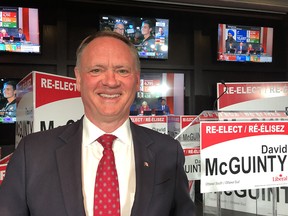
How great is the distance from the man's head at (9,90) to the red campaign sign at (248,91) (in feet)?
8.60

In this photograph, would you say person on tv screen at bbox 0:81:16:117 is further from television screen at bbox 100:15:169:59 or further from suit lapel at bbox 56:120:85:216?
suit lapel at bbox 56:120:85:216

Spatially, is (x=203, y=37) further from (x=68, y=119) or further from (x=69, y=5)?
(x=68, y=119)

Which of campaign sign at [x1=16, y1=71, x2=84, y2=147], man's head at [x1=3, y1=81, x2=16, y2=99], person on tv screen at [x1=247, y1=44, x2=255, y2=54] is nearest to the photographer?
campaign sign at [x1=16, y1=71, x2=84, y2=147]

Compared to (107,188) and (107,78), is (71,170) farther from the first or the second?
(107,78)

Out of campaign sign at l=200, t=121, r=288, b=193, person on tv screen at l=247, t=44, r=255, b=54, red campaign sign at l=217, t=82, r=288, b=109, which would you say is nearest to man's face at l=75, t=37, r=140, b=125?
campaign sign at l=200, t=121, r=288, b=193

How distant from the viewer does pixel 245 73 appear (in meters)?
5.28

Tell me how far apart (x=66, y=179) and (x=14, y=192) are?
0.16m

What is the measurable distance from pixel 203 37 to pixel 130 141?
4228 mm

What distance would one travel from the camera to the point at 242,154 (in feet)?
4.90

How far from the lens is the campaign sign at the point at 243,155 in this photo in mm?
1452

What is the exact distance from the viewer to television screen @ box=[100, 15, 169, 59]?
4.38 m

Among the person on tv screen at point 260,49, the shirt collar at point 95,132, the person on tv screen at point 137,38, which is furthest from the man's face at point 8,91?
the person on tv screen at point 260,49

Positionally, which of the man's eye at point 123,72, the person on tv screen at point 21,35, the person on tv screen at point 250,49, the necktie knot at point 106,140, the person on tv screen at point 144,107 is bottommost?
the person on tv screen at point 144,107

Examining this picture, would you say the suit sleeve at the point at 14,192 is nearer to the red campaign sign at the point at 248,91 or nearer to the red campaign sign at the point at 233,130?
the red campaign sign at the point at 233,130
